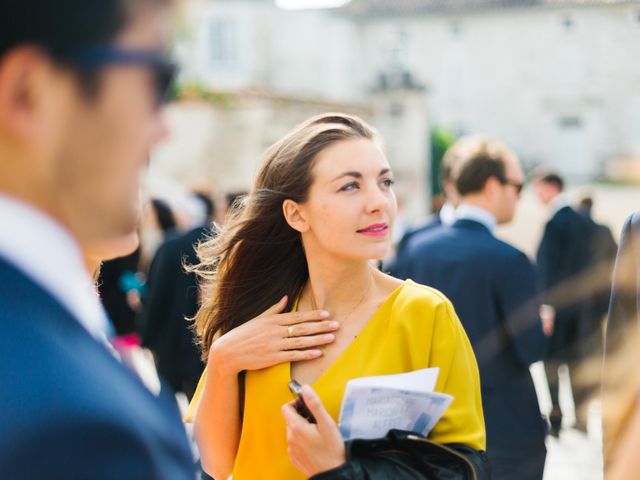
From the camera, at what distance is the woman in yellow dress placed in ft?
7.56

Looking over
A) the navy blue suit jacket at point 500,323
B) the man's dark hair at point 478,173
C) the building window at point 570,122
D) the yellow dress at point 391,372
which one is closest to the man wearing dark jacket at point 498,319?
the navy blue suit jacket at point 500,323

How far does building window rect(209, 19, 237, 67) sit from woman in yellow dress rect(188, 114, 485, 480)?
118 ft

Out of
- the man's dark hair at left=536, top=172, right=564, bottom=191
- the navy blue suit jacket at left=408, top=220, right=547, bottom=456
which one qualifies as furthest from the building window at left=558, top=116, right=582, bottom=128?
the navy blue suit jacket at left=408, top=220, right=547, bottom=456

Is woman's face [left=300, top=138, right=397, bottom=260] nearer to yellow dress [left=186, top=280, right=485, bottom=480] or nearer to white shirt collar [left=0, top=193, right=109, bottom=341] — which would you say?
yellow dress [left=186, top=280, right=485, bottom=480]

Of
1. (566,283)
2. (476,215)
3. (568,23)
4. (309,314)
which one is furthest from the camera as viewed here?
(568,23)

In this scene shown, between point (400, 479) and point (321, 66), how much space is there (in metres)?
38.5

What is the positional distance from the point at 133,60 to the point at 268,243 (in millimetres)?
1835

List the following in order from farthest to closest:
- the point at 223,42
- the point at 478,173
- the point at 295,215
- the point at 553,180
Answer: the point at 223,42 → the point at 553,180 → the point at 478,173 → the point at 295,215

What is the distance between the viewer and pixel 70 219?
0.90 m

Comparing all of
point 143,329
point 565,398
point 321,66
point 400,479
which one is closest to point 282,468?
point 400,479

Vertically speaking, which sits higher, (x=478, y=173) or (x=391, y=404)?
(x=478, y=173)

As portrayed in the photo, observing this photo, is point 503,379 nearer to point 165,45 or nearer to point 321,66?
point 165,45

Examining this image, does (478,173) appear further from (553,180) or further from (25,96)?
(553,180)

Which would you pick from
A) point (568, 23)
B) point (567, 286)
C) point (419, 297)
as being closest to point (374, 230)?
point (419, 297)
